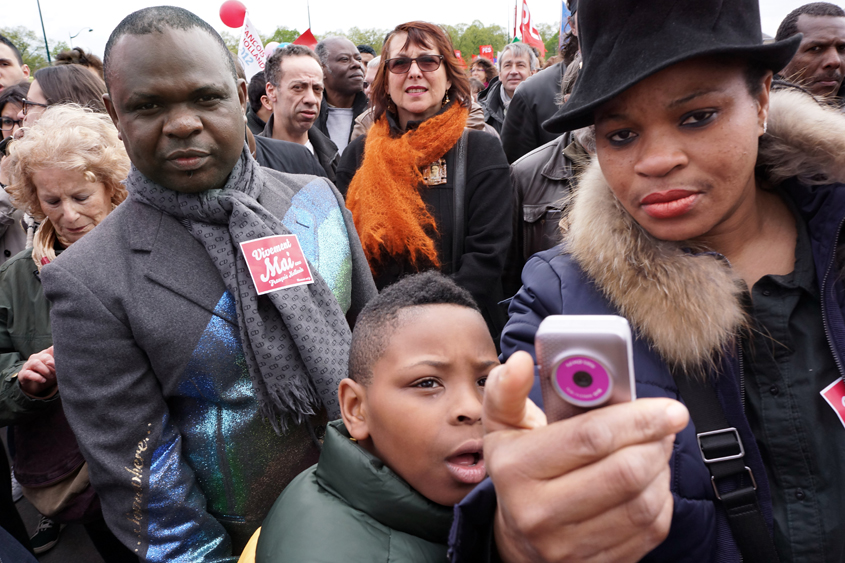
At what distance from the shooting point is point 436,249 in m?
3.11

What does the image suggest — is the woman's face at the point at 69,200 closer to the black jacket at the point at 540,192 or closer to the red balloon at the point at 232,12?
the black jacket at the point at 540,192

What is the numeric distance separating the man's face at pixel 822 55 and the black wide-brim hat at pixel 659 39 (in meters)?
2.70

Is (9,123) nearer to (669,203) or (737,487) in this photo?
(669,203)

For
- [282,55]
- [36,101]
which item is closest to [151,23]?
[36,101]

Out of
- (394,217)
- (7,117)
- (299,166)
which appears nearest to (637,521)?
(394,217)

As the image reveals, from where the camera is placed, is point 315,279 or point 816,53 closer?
point 315,279

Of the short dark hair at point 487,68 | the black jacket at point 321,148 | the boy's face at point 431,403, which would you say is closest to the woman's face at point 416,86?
the black jacket at point 321,148

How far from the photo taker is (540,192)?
10.4ft

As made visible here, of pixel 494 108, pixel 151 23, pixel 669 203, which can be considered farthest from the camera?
pixel 494 108

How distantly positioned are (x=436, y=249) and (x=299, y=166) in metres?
1.18

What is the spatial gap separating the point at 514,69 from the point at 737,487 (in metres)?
7.26

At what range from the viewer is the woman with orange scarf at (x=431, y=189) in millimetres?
3025

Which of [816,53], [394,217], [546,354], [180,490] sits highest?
[816,53]

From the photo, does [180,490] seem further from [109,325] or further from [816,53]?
[816,53]
